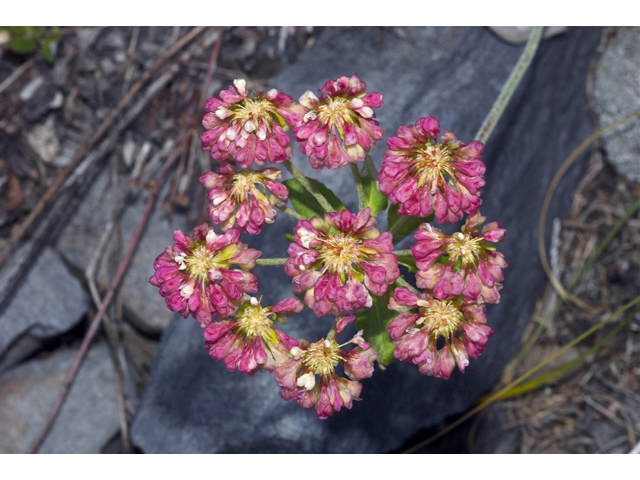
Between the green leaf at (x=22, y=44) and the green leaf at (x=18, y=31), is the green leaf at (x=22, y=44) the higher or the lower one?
the lower one

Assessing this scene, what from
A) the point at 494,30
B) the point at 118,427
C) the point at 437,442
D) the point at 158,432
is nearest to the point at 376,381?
the point at 437,442

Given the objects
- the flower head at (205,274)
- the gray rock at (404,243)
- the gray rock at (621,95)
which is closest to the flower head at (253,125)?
the flower head at (205,274)

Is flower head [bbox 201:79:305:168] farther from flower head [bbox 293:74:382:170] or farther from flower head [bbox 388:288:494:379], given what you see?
flower head [bbox 388:288:494:379]

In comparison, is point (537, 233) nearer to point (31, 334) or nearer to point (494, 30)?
point (494, 30)

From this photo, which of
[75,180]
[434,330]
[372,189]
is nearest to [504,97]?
[372,189]

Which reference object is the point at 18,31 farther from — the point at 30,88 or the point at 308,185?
the point at 308,185

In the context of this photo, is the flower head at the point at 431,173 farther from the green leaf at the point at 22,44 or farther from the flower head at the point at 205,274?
the green leaf at the point at 22,44

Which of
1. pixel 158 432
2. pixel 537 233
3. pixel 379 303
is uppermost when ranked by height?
pixel 379 303
